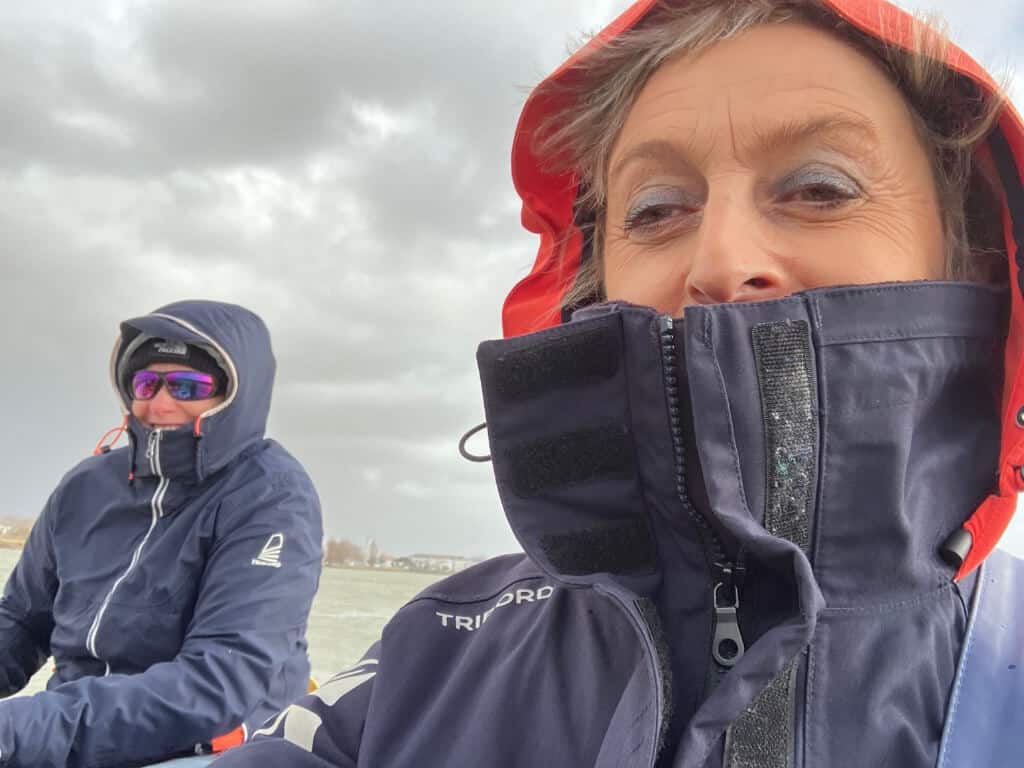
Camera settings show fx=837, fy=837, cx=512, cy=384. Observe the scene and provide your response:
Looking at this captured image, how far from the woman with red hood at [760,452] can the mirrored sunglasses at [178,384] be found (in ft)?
7.64

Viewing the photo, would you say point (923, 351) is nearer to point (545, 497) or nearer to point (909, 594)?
point (909, 594)

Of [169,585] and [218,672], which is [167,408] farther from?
[218,672]

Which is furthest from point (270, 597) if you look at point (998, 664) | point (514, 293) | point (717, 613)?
point (998, 664)

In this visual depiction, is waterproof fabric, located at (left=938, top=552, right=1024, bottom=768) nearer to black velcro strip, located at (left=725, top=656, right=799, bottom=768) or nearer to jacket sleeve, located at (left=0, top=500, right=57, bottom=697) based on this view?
black velcro strip, located at (left=725, top=656, right=799, bottom=768)

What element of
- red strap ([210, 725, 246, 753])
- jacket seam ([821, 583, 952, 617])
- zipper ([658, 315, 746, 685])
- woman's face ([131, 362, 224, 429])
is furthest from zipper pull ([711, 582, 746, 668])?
woman's face ([131, 362, 224, 429])

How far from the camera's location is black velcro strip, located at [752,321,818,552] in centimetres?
94

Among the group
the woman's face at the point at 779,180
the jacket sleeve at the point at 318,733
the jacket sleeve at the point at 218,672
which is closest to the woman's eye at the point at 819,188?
the woman's face at the point at 779,180

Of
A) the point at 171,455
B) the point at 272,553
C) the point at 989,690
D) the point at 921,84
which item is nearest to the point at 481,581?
the point at 989,690

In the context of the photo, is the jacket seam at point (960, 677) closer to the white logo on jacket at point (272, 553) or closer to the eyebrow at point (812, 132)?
the eyebrow at point (812, 132)

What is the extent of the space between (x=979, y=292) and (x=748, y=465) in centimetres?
42

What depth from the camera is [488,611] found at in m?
1.30

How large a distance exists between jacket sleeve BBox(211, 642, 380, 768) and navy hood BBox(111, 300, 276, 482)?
2026mm

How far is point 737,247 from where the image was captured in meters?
1.07

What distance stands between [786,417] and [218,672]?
2326mm
